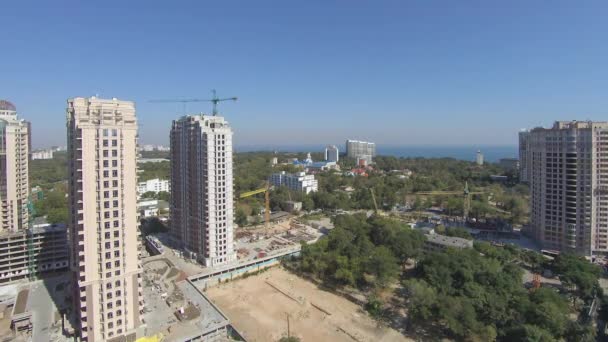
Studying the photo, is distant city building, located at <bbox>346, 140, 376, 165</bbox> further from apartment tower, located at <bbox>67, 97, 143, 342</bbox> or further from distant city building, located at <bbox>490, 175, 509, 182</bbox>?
apartment tower, located at <bbox>67, 97, 143, 342</bbox>

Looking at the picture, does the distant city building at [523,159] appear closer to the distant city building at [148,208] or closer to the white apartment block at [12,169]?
the distant city building at [148,208]

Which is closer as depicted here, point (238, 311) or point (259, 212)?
point (238, 311)

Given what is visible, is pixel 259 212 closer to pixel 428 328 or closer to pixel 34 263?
pixel 34 263

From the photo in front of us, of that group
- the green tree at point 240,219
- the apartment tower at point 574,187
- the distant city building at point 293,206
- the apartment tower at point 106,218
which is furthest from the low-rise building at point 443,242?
the apartment tower at point 106,218

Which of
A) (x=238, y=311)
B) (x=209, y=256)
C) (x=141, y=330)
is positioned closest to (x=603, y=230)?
(x=238, y=311)

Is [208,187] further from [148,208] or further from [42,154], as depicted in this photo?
[42,154]

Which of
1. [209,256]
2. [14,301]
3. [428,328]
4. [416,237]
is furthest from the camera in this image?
[416,237]
